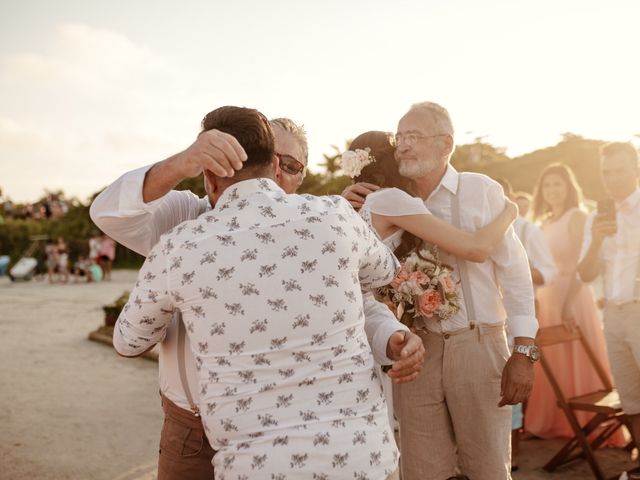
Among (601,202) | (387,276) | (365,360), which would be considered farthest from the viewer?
(601,202)

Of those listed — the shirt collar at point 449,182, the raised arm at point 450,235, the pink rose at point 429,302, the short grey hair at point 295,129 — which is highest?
the short grey hair at point 295,129

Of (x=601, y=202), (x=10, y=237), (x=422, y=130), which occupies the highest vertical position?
(x=422, y=130)

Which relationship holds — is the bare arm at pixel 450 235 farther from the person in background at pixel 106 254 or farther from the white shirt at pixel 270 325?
the person in background at pixel 106 254

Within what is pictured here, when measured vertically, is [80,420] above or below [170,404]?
below

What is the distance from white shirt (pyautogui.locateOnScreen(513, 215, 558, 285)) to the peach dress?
0.37 meters

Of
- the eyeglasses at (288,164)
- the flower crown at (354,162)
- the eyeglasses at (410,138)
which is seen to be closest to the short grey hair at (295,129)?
the eyeglasses at (288,164)

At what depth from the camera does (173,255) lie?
1909 mm

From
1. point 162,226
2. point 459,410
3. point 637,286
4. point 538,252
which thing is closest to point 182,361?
point 162,226

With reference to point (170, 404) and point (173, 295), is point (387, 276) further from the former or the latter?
point (170, 404)

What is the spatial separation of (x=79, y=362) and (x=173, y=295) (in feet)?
30.5

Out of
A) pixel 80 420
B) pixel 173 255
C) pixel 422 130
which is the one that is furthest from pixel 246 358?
pixel 80 420

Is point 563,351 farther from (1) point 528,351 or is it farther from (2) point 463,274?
(2) point 463,274

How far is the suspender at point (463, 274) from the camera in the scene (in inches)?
125

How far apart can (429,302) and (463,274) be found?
27 centimetres
